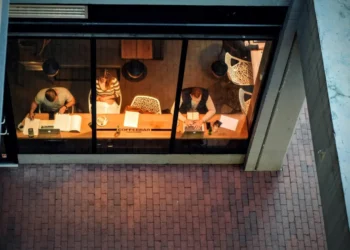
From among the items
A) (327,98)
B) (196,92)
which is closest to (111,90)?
(196,92)

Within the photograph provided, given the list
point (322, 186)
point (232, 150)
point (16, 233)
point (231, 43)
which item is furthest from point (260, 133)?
point (16, 233)

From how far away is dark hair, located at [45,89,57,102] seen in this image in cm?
974

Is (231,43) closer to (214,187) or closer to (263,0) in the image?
(263,0)

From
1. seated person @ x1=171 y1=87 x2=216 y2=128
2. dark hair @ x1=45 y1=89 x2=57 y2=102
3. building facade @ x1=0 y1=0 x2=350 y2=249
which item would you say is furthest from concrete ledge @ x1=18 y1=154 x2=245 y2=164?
dark hair @ x1=45 y1=89 x2=57 y2=102

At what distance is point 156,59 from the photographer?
9.21m

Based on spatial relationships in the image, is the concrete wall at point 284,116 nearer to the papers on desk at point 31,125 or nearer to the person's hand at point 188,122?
the person's hand at point 188,122

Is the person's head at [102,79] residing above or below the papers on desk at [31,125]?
above

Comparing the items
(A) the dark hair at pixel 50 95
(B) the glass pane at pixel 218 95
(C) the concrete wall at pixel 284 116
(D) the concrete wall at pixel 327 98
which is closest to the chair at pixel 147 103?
(B) the glass pane at pixel 218 95

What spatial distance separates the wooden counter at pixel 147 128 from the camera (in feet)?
33.7

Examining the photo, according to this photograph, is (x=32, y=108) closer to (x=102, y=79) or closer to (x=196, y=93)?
(x=102, y=79)

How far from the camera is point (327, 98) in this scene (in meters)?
6.62

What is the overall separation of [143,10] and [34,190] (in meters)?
4.07

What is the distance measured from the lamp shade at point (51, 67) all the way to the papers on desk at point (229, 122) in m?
2.92

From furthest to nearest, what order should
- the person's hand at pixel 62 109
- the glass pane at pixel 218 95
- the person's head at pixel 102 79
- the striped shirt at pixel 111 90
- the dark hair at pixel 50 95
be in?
the person's hand at pixel 62 109
the dark hair at pixel 50 95
the striped shirt at pixel 111 90
the person's head at pixel 102 79
the glass pane at pixel 218 95
